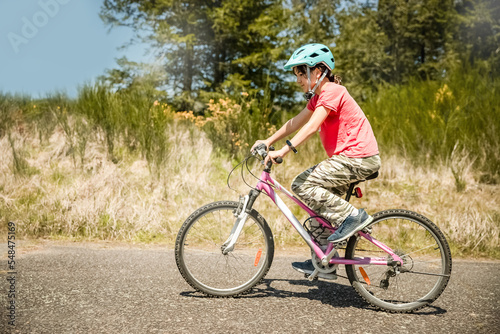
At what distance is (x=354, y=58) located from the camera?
86.5ft

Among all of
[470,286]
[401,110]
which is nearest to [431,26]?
[401,110]

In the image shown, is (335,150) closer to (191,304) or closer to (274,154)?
(274,154)

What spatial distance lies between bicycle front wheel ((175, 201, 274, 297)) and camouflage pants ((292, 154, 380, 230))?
1.59ft

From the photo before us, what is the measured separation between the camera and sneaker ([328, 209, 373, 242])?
3.12m

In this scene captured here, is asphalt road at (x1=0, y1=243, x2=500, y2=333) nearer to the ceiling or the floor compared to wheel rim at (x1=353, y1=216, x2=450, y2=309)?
nearer to the floor

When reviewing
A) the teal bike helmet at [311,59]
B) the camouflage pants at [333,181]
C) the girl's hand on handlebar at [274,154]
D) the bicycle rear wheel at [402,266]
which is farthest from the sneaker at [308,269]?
the teal bike helmet at [311,59]

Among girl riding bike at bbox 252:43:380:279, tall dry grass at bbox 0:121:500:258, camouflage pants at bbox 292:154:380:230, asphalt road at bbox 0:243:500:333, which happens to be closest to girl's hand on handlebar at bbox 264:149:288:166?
girl riding bike at bbox 252:43:380:279

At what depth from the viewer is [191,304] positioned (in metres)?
3.17

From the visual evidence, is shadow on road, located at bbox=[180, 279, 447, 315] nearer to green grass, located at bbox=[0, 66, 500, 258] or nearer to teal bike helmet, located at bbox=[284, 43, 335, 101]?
green grass, located at bbox=[0, 66, 500, 258]

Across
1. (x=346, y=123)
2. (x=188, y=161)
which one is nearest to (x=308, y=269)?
(x=346, y=123)

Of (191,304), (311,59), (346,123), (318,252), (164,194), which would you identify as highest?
(311,59)

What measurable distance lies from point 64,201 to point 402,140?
19.6 ft

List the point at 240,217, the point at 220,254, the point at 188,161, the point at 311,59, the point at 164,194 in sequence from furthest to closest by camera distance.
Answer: the point at 188,161 < the point at 164,194 < the point at 220,254 < the point at 240,217 < the point at 311,59

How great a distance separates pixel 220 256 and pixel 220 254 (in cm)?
2
